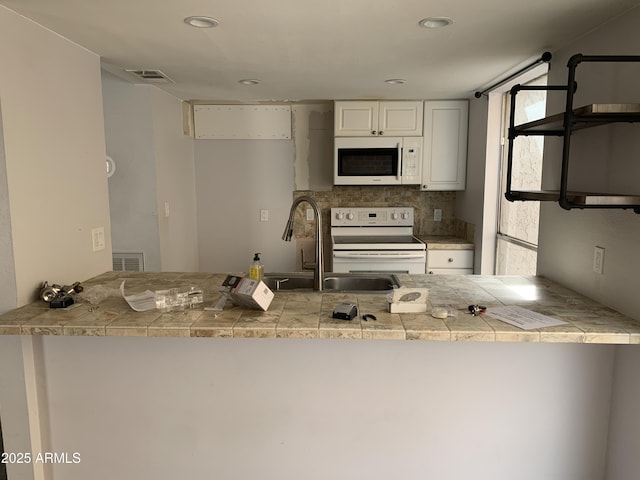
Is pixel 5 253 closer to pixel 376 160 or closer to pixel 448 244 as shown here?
pixel 376 160

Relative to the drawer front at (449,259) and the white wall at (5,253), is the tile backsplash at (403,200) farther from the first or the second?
the white wall at (5,253)

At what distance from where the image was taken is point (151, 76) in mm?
2738

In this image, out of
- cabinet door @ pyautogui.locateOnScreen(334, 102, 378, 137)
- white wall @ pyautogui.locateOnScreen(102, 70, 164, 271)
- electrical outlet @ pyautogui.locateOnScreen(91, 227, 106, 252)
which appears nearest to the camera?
electrical outlet @ pyautogui.locateOnScreen(91, 227, 106, 252)

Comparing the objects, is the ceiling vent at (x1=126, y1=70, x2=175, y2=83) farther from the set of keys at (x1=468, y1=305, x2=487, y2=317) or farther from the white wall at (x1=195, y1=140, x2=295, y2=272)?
the set of keys at (x1=468, y1=305, x2=487, y2=317)

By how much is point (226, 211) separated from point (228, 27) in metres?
2.33

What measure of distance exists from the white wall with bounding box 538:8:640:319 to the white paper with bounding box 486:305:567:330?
0.32 m

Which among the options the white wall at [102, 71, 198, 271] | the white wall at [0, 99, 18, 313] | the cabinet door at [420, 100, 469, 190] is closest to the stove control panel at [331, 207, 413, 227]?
the cabinet door at [420, 100, 469, 190]

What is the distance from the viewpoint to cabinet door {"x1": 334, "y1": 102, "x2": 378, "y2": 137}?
356cm

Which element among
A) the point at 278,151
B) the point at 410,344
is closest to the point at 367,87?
the point at 278,151

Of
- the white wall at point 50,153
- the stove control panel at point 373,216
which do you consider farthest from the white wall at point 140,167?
the stove control panel at point 373,216

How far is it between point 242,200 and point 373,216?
1246 mm

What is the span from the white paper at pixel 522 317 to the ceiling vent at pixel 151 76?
2341mm

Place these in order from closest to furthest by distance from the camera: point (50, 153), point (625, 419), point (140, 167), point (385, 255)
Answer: point (625, 419) → point (50, 153) → point (140, 167) → point (385, 255)

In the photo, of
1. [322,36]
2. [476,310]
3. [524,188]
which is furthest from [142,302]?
[524,188]
